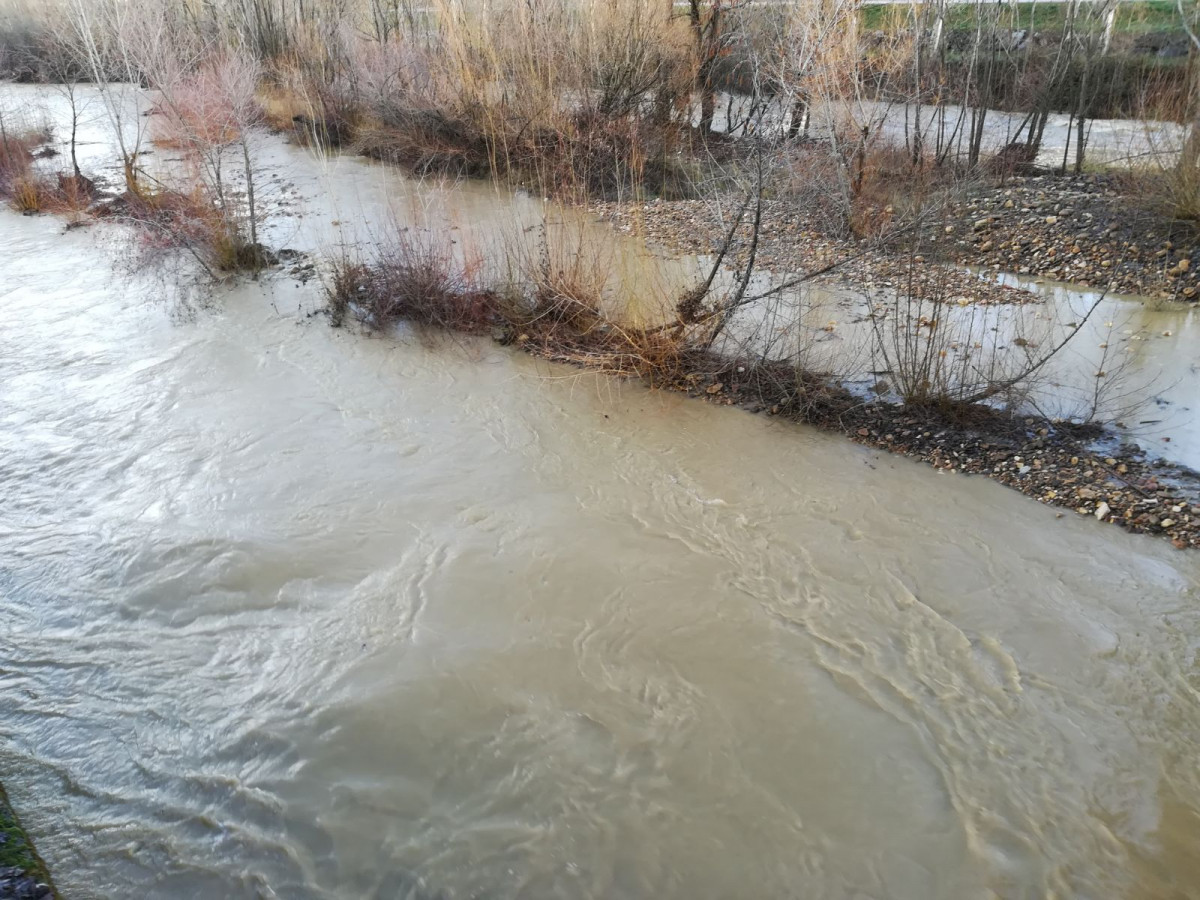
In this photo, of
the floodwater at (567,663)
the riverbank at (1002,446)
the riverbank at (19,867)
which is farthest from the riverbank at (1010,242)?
the riverbank at (19,867)

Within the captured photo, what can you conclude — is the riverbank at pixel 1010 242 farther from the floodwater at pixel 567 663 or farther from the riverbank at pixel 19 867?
the riverbank at pixel 19 867

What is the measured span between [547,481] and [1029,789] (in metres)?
2.90

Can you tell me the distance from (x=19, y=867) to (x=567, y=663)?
6.80 ft

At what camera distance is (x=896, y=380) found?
5328 mm

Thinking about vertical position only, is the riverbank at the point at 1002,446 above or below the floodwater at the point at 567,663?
above

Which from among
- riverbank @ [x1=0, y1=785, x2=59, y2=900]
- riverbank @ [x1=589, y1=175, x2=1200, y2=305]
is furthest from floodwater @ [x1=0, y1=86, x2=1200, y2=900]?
riverbank @ [x1=589, y1=175, x2=1200, y2=305]

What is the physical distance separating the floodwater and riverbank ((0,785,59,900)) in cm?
9

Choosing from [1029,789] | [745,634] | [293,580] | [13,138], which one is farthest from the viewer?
[13,138]

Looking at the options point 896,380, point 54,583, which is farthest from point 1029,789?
point 54,583

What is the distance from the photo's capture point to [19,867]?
270 cm

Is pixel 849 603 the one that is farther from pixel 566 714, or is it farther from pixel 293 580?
pixel 293 580

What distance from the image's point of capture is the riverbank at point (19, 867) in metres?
2.60

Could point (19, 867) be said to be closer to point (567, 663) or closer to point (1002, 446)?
point (567, 663)

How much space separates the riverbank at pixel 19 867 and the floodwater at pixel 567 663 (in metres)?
0.09
